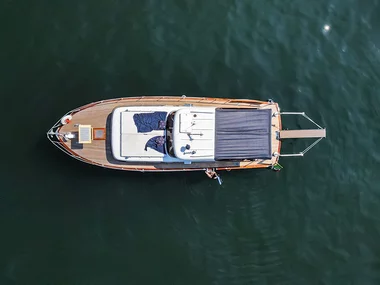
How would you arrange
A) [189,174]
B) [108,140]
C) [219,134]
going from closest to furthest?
[219,134], [108,140], [189,174]

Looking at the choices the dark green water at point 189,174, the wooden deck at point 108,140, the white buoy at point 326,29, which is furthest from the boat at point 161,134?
the white buoy at point 326,29

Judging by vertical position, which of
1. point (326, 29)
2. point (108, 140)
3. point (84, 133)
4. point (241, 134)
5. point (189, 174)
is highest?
point (326, 29)

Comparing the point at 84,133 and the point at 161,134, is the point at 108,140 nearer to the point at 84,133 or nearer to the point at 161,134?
the point at 84,133

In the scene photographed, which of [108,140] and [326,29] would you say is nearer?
[108,140]

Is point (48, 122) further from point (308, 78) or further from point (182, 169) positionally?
point (308, 78)

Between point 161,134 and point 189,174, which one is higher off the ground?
point 161,134

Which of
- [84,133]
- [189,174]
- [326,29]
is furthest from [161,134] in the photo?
[326,29]

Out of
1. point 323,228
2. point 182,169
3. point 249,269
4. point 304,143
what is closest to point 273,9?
point 304,143

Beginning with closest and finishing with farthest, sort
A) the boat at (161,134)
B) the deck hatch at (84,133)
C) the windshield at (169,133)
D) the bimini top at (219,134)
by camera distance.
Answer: the bimini top at (219,134) < the boat at (161,134) < the deck hatch at (84,133) < the windshield at (169,133)

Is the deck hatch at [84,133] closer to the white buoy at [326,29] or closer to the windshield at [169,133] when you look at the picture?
the windshield at [169,133]
